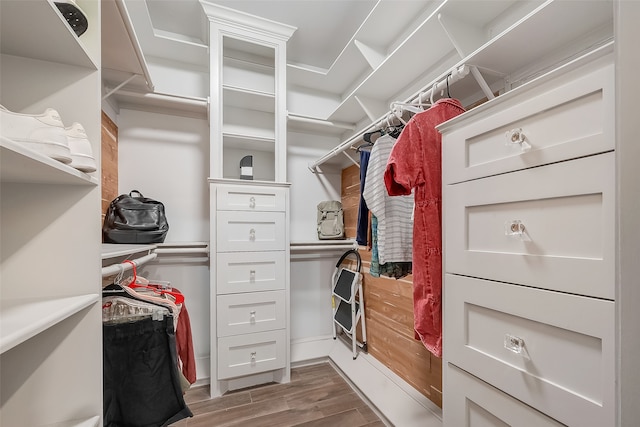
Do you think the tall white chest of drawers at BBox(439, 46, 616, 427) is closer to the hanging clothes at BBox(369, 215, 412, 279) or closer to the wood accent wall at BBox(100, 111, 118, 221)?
the hanging clothes at BBox(369, 215, 412, 279)

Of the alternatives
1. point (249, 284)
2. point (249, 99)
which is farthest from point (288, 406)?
point (249, 99)

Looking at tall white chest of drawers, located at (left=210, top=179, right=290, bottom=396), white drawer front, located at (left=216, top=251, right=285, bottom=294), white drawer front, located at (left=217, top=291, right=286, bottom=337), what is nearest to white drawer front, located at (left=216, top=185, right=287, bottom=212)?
tall white chest of drawers, located at (left=210, top=179, right=290, bottom=396)

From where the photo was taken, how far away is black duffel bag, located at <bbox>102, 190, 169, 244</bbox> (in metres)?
1.58

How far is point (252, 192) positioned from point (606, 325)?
1785 millimetres

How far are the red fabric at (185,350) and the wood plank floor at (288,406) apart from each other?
56 cm

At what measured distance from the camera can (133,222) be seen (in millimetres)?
1649

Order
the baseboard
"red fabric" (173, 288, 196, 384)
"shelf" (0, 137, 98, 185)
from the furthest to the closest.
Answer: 1. the baseboard
2. "red fabric" (173, 288, 196, 384)
3. "shelf" (0, 137, 98, 185)

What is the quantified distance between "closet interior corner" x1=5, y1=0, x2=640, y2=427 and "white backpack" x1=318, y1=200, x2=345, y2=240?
20.8 inches

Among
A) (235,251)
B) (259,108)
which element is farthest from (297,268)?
(259,108)

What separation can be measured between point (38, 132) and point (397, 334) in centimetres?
192

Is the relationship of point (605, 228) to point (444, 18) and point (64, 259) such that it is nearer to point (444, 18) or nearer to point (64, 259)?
point (444, 18)

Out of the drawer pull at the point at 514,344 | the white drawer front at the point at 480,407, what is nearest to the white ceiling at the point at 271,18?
the drawer pull at the point at 514,344

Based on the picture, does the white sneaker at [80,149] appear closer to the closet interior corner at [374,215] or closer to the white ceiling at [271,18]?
the closet interior corner at [374,215]

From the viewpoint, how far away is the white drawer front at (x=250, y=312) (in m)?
1.83
